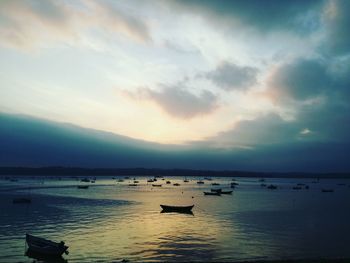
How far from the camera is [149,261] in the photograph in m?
33.8

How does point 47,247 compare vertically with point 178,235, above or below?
above

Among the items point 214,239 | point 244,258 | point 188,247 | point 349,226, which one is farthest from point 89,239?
point 349,226

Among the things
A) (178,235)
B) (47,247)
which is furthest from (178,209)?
(47,247)

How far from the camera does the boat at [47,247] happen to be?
35375mm

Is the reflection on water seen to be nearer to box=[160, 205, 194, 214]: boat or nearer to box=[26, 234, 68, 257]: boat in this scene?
box=[26, 234, 68, 257]: boat

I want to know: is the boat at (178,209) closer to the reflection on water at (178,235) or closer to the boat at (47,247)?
the reflection on water at (178,235)

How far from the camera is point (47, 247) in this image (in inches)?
1419

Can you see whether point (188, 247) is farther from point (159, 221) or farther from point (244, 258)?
point (159, 221)

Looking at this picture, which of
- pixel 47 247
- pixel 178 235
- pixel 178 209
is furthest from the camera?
pixel 178 209

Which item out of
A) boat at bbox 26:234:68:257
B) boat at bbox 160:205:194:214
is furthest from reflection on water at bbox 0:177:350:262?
boat at bbox 160:205:194:214

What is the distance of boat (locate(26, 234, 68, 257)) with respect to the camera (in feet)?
116

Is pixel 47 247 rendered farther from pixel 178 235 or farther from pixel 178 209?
pixel 178 209

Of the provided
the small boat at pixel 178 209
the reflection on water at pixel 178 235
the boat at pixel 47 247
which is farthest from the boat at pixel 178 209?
the boat at pixel 47 247

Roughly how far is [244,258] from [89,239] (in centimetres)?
1984
